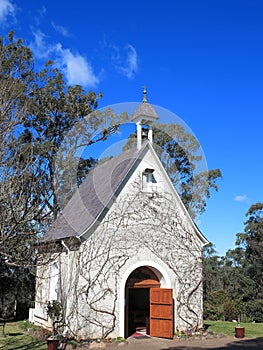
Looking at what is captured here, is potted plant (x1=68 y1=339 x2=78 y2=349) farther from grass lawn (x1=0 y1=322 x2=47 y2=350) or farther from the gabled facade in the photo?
grass lawn (x1=0 y1=322 x2=47 y2=350)

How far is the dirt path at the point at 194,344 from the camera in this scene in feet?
43.5

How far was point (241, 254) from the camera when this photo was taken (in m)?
35.5

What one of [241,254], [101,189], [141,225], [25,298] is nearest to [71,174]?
[25,298]

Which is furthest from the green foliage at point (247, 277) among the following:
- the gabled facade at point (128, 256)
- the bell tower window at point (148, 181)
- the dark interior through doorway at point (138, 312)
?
the bell tower window at point (148, 181)

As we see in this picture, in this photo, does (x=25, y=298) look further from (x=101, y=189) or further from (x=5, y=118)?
(x=5, y=118)

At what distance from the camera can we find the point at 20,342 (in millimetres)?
14102

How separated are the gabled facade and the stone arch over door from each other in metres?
0.04

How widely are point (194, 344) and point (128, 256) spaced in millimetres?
4112

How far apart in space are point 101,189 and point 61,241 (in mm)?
3146

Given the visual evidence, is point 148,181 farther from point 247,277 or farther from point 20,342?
point 247,277

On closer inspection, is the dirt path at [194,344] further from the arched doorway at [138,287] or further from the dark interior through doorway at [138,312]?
the dark interior through doorway at [138,312]

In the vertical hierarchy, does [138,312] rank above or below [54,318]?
below

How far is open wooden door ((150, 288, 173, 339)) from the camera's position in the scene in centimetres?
1489

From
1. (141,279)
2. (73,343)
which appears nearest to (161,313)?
(141,279)
